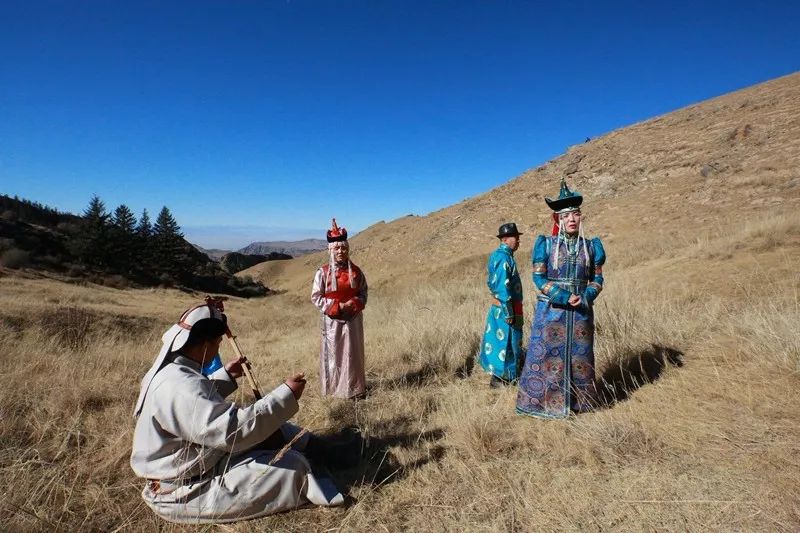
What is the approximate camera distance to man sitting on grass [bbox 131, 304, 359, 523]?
1.92 meters

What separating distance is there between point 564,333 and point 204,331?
258 cm

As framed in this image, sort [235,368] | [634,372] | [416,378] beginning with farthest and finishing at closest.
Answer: [416,378] < [634,372] < [235,368]

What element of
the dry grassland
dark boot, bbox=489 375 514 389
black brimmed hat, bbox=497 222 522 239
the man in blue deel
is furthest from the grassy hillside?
black brimmed hat, bbox=497 222 522 239

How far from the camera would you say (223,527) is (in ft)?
7.02

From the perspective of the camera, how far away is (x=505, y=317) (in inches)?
158

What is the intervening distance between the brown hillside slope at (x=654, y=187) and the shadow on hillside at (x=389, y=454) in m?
8.86

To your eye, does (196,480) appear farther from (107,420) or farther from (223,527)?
(107,420)

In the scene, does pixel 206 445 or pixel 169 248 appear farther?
pixel 169 248

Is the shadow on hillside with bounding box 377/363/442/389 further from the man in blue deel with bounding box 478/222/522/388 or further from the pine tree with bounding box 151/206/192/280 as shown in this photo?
the pine tree with bounding box 151/206/192/280

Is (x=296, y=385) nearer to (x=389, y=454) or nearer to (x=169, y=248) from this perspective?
(x=389, y=454)

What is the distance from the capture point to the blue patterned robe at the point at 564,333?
3.20 meters

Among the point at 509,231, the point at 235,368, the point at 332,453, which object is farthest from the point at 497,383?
the point at 235,368

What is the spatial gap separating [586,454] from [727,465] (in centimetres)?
72

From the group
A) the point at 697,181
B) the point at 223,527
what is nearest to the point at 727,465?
the point at 223,527
